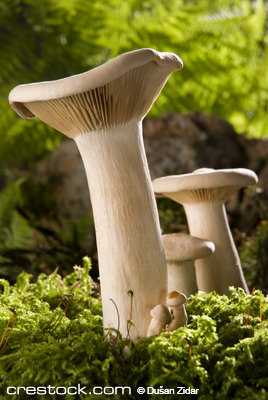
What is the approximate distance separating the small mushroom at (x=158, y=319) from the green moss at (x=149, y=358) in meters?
0.03

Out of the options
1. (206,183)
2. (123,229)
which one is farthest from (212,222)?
(123,229)

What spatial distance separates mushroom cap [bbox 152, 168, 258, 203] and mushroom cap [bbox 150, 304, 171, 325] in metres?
0.45

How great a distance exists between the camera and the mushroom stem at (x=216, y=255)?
125cm

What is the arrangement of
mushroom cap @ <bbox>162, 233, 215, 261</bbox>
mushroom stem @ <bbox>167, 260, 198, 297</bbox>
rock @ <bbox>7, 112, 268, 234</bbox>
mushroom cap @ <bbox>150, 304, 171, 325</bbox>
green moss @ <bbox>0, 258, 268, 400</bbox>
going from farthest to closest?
rock @ <bbox>7, 112, 268, 234</bbox> < mushroom stem @ <bbox>167, 260, 198, 297</bbox> < mushroom cap @ <bbox>162, 233, 215, 261</bbox> < mushroom cap @ <bbox>150, 304, 171, 325</bbox> < green moss @ <bbox>0, 258, 268, 400</bbox>

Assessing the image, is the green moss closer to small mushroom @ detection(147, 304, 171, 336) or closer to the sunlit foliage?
small mushroom @ detection(147, 304, 171, 336)

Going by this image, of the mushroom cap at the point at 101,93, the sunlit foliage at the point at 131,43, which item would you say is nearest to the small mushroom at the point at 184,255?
the mushroom cap at the point at 101,93

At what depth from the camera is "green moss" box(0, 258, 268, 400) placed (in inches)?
27.8

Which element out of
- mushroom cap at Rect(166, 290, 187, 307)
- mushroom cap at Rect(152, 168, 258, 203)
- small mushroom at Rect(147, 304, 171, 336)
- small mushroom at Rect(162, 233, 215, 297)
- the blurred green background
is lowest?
small mushroom at Rect(147, 304, 171, 336)

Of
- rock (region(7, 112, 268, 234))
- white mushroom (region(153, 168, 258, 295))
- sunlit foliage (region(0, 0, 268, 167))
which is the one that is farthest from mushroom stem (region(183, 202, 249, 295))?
sunlit foliage (region(0, 0, 268, 167))

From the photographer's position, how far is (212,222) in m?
1.29

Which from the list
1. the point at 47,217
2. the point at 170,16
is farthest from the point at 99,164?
the point at 170,16

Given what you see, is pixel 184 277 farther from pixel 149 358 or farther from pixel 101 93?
pixel 101 93

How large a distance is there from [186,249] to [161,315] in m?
0.29

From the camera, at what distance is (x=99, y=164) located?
892mm
